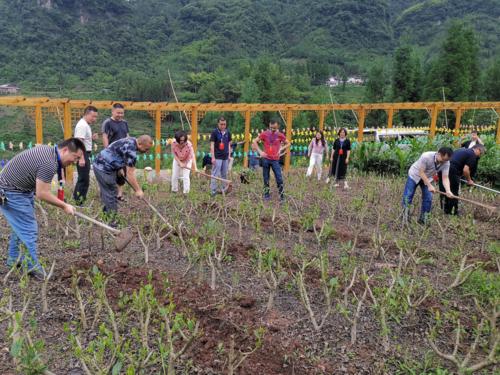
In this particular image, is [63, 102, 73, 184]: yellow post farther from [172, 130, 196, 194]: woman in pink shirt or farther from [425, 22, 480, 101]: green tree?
[425, 22, 480, 101]: green tree

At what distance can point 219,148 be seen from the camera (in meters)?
7.65

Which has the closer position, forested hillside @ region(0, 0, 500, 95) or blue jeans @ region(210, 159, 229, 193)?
blue jeans @ region(210, 159, 229, 193)

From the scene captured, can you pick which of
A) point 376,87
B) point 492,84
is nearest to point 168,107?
point 376,87

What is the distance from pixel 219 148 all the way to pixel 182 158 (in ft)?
2.13

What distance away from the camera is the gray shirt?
19.9 feet

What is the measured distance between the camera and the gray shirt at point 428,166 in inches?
239

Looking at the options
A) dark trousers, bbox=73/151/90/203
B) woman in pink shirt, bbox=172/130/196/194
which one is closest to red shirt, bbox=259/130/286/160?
woman in pink shirt, bbox=172/130/196/194

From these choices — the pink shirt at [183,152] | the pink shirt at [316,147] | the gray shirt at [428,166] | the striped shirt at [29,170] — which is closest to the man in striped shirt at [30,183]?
the striped shirt at [29,170]

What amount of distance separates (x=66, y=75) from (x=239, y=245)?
37.9 meters

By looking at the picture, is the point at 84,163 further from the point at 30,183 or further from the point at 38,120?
the point at 38,120

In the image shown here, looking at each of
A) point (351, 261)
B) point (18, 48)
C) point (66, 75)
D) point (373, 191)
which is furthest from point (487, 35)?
point (351, 261)

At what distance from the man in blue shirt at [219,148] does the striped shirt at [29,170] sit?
12.4 feet

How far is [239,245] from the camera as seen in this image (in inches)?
199

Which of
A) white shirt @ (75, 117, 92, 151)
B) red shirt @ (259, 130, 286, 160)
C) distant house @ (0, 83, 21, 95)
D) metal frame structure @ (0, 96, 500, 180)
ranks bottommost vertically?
red shirt @ (259, 130, 286, 160)
